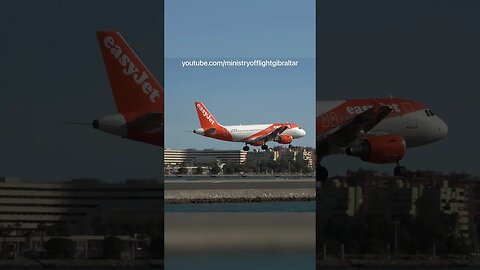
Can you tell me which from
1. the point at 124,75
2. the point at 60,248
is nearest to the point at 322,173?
the point at 124,75

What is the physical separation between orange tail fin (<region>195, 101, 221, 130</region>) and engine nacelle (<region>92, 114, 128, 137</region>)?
0.66 m

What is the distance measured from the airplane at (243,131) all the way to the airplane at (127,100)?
0.38m

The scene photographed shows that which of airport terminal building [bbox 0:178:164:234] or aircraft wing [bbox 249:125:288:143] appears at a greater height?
aircraft wing [bbox 249:125:288:143]

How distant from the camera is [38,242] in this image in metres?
7.63

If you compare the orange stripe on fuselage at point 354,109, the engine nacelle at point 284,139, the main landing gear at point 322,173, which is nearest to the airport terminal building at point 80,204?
the engine nacelle at point 284,139

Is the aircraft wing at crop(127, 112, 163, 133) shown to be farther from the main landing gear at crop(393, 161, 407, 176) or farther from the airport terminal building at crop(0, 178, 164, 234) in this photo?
Answer: the main landing gear at crop(393, 161, 407, 176)

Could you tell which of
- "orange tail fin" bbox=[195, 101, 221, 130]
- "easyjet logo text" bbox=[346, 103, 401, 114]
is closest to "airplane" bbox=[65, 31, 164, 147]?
"orange tail fin" bbox=[195, 101, 221, 130]

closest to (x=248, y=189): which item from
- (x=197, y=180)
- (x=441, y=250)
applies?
(x=197, y=180)

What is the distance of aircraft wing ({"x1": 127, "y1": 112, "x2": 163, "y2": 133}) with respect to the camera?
7.50 metres

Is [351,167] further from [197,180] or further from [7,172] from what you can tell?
[7,172]

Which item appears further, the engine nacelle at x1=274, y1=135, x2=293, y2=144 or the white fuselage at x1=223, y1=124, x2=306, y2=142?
the white fuselage at x1=223, y1=124, x2=306, y2=142

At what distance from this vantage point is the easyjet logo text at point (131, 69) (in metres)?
7.46

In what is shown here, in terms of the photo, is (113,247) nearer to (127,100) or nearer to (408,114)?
(127,100)

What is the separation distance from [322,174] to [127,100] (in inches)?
73.2
